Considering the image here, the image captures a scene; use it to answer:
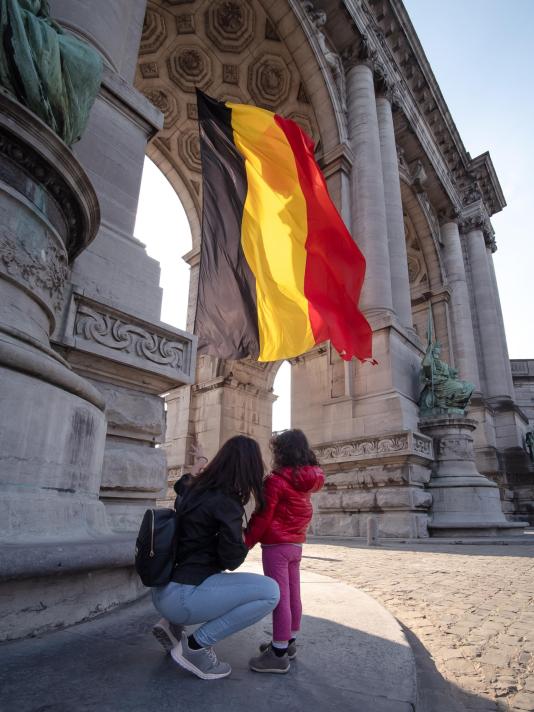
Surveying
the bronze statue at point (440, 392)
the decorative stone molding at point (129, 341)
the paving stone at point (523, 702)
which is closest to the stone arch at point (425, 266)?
the bronze statue at point (440, 392)

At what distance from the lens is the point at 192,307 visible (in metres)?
17.9

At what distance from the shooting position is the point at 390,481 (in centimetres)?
930

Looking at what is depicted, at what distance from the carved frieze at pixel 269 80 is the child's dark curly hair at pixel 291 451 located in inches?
652

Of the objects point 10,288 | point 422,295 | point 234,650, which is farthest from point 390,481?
point 422,295

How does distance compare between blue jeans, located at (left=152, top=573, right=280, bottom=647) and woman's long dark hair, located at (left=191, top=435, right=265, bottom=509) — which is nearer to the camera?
blue jeans, located at (left=152, top=573, right=280, bottom=647)

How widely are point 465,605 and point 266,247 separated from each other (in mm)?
4539

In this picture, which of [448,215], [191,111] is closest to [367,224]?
[191,111]

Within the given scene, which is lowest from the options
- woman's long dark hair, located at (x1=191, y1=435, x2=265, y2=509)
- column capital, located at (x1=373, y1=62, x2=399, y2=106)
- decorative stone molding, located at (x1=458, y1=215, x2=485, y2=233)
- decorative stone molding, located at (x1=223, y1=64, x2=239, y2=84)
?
woman's long dark hair, located at (x1=191, y1=435, x2=265, y2=509)

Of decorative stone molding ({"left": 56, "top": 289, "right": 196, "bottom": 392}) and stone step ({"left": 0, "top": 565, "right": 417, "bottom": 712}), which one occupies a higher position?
decorative stone molding ({"left": 56, "top": 289, "right": 196, "bottom": 392})

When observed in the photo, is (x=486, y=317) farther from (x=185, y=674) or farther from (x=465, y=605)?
(x=185, y=674)

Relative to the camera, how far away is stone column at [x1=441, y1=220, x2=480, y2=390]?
1766cm

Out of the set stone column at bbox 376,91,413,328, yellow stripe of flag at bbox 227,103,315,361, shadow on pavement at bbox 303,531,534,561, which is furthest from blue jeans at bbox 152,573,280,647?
stone column at bbox 376,91,413,328

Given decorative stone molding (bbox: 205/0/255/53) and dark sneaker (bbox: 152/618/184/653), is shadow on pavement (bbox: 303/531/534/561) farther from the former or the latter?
decorative stone molding (bbox: 205/0/255/53)

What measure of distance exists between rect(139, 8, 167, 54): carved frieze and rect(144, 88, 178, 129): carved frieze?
1.38 metres
